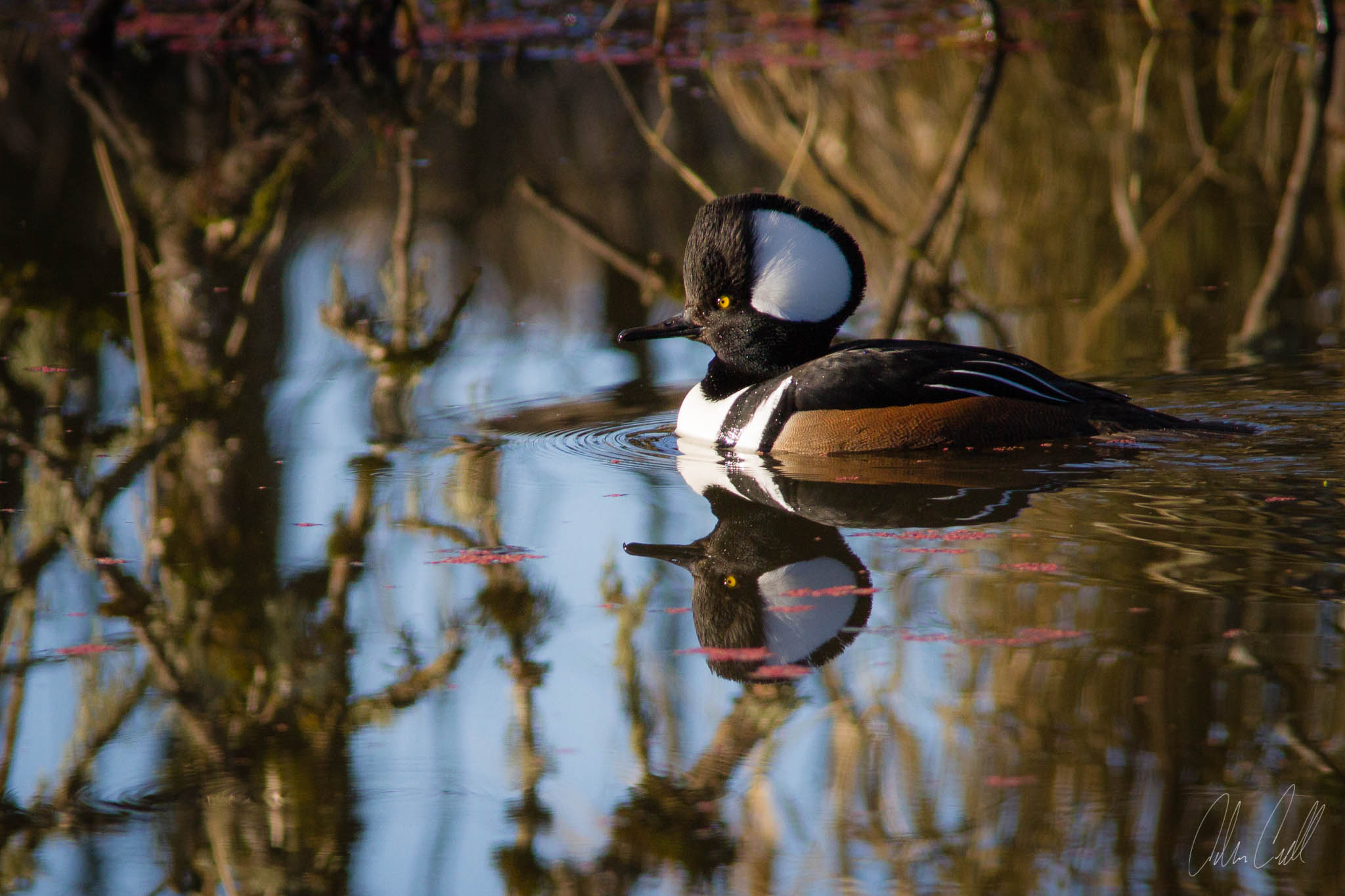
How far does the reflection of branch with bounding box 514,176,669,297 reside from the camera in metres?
8.74

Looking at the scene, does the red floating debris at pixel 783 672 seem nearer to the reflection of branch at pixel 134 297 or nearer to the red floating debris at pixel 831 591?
the red floating debris at pixel 831 591

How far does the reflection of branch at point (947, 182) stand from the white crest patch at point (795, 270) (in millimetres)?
1270

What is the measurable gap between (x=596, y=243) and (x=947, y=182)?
2.36 m

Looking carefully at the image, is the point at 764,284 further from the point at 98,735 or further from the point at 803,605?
the point at 98,735

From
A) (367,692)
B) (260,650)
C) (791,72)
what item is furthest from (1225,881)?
(791,72)

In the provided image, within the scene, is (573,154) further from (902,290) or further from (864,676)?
(864,676)

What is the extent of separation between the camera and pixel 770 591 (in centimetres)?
430

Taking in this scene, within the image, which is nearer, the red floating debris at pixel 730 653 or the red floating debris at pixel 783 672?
the red floating debris at pixel 783 672

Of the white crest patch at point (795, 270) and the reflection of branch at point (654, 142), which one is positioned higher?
the reflection of branch at point (654, 142)

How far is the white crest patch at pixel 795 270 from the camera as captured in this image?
19.2ft

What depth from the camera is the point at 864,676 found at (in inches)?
145

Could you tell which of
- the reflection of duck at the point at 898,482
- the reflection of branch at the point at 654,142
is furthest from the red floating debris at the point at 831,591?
the reflection of branch at the point at 654,142

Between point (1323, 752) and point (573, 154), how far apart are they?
10064 mm

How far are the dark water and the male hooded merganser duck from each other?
0.14 m
